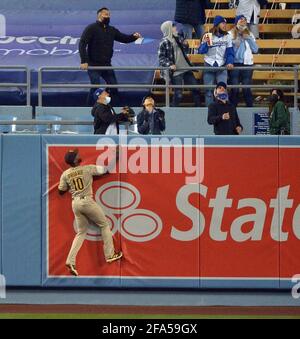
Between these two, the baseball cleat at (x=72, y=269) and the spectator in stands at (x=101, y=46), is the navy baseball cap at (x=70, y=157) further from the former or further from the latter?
the spectator in stands at (x=101, y=46)

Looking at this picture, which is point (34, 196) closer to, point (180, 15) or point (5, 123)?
point (5, 123)

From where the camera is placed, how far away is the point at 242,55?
20.4 m

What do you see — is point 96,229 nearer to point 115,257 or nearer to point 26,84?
point 115,257

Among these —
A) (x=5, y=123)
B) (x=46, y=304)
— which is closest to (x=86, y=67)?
(x=5, y=123)

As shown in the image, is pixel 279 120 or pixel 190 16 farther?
Result: pixel 190 16

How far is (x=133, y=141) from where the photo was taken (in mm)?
16859

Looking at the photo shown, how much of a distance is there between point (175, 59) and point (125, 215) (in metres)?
4.06

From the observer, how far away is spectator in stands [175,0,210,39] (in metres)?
21.4

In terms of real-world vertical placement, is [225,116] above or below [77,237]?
above

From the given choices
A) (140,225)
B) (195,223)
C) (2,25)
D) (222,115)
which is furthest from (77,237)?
(2,25)

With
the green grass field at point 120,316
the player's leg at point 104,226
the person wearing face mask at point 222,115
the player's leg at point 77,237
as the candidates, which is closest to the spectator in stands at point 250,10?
the person wearing face mask at point 222,115

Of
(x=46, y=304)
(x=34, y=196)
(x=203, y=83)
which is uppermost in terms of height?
(x=203, y=83)

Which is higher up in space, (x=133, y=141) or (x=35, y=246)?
(x=133, y=141)
